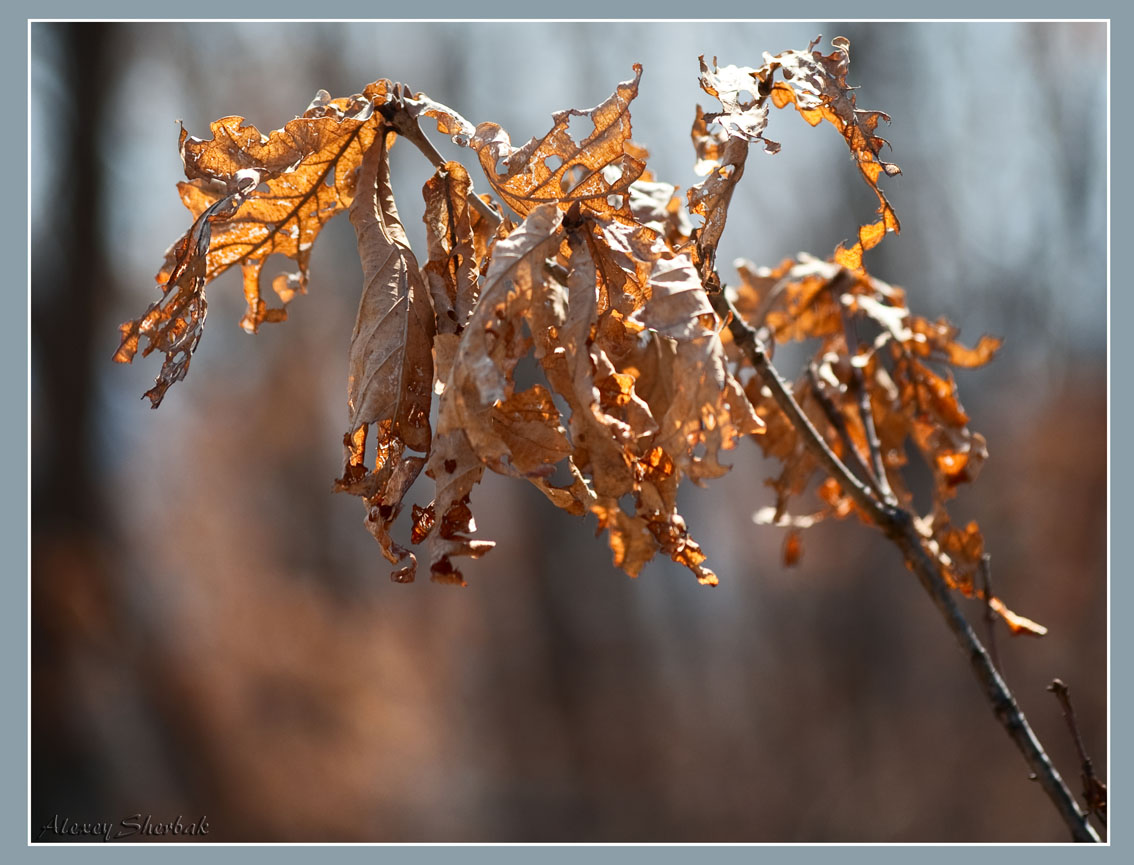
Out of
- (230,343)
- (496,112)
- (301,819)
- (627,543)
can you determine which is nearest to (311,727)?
(301,819)

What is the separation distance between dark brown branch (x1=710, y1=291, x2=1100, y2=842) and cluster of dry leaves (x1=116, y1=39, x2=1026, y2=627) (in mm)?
133

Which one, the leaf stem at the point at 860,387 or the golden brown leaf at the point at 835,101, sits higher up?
the golden brown leaf at the point at 835,101

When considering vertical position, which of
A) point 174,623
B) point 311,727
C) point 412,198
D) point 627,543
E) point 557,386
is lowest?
point 311,727

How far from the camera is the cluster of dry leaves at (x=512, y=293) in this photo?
1.76 ft

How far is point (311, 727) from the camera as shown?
491 cm

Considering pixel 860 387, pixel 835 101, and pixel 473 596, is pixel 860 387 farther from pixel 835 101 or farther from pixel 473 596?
pixel 473 596

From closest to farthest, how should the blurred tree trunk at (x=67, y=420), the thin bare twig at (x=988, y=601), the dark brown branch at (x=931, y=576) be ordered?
1. the dark brown branch at (x=931, y=576)
2. the thin bare twig at (x=988, y=601)
3. the blurred tree trunk at (x=67, y=420)

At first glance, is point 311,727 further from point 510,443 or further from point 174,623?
point 510,443

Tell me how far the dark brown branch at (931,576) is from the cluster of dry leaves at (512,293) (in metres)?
0.13

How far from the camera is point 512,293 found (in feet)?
1.76

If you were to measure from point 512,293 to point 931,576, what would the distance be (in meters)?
0.60

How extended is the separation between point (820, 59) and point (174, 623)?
4632mm

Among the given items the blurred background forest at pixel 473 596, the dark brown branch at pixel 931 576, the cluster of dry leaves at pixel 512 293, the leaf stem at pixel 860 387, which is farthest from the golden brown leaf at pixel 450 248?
the blurred background forest at pixel 473 596

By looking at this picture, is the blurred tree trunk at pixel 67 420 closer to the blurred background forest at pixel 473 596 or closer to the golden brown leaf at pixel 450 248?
the blurred background forest at pixel 473 596
